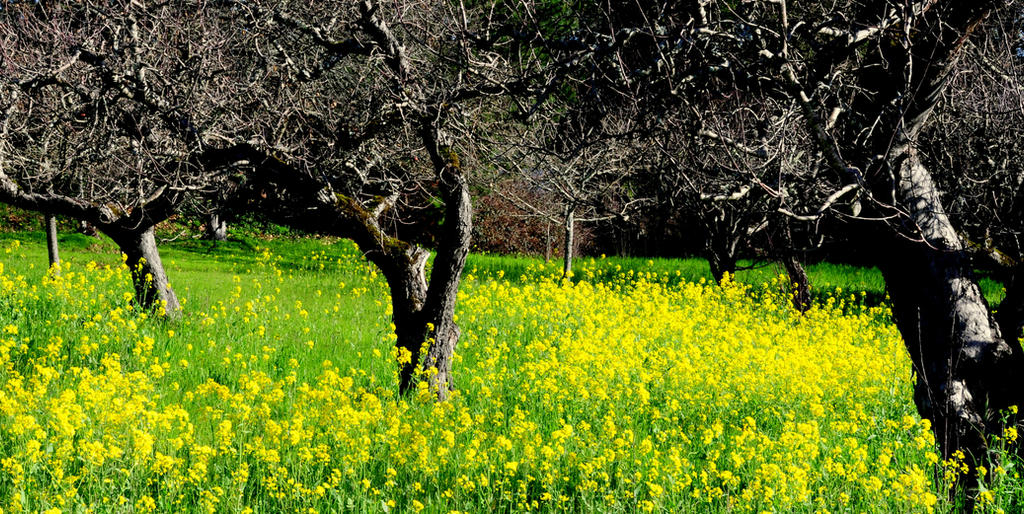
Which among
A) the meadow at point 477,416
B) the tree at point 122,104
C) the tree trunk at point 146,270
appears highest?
the tree at point 122,104

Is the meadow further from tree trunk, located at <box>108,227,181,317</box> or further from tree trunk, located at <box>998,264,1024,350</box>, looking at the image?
tree trunk, located at <box>998,264,1024,350</box>

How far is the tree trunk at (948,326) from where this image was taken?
4.31 meters

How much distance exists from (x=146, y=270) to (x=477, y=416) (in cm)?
655

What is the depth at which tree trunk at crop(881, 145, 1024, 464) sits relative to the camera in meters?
4.31

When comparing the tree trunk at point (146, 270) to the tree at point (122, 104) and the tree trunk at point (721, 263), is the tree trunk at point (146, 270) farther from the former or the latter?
the tree trunk at point (721, 263)

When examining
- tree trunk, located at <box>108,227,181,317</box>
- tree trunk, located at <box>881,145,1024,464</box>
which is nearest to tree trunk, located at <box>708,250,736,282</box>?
tree trunk, located at <box>108,227,181,317</box>

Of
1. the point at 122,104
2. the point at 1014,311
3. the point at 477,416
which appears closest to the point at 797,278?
the point at 1014,311

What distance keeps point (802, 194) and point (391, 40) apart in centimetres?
299

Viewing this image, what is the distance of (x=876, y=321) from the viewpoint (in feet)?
41.9

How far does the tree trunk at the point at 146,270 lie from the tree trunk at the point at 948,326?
856cm

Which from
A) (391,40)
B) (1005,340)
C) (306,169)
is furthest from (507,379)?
(1005,340)

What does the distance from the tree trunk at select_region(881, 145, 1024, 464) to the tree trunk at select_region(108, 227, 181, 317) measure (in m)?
8.56

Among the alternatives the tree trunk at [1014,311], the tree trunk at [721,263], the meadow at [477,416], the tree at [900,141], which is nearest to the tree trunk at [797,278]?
the meadow at [477,416]

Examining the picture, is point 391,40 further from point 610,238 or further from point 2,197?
point 610,238
